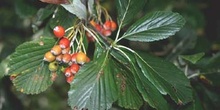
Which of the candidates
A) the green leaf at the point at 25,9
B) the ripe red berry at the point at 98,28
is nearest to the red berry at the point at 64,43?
the ripe red berry at the point at 98,28

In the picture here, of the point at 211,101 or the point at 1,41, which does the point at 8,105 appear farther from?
the point at 211,101

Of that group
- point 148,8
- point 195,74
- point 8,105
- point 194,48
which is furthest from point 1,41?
point 195,74

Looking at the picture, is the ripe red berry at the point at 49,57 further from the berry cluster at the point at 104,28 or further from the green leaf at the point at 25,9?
the green leaf at the point at 25,9

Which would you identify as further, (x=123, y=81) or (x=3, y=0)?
(x=3, y=0)

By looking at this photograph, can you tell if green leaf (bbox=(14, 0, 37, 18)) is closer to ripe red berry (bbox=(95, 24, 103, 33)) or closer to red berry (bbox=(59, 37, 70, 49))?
ripe red berry (bbox=(95, 24, 103, 33))

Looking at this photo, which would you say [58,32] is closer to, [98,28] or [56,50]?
[56,50]
